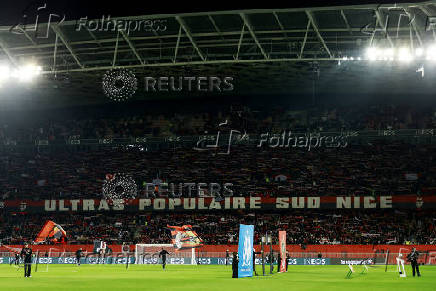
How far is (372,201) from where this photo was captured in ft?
181

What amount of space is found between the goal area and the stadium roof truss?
49.8 ft

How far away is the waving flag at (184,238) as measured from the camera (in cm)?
5288

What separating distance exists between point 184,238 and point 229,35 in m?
17.5

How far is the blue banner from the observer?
26.4 metres

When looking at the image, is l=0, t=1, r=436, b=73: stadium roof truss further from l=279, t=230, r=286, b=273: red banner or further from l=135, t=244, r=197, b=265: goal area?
l=135, t=244, r=197, b=265: goal area

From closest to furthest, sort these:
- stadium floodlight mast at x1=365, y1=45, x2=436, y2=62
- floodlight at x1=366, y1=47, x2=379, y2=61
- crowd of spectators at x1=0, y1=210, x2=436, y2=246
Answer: stadium floodlight mast at x1=365, y1=45, x2=436, y2=62 < floodlight at x1=366, y1=47, x2=379, y2=61 < crowd of spectators at x1=0, y1=210, x2=436, y2=246

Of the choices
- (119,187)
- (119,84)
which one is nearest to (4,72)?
(119,84)

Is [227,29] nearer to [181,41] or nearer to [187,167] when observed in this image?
[181,41]

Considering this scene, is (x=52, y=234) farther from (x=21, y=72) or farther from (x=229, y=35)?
(x=229, y=35)

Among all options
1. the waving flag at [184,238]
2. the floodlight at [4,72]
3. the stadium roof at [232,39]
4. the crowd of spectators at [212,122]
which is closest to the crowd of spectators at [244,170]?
the crowd of spectators at [212,122]

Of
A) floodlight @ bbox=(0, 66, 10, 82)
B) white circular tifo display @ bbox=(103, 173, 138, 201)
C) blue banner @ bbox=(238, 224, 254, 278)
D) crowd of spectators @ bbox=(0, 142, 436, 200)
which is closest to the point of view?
blue banner @ bbox=(238, 224, 254, 278)

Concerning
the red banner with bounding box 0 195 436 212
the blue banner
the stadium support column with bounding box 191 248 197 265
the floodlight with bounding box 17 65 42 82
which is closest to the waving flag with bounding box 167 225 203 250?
the stadium support column with bounding box 191 248 197 265

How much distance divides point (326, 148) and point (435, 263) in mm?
17172

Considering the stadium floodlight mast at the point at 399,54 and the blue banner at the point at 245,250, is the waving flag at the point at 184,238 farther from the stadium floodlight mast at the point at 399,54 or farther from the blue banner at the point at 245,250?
the blue banner at the point at 245,250
